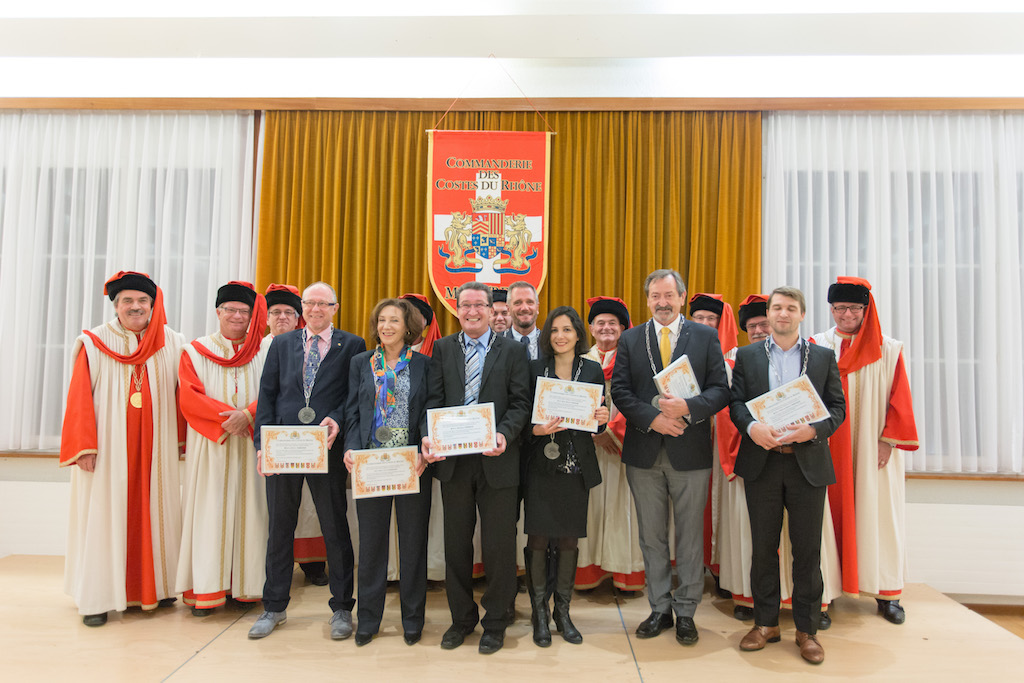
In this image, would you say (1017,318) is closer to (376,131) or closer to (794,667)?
(794,667)

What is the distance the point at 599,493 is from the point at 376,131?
11.1 feet

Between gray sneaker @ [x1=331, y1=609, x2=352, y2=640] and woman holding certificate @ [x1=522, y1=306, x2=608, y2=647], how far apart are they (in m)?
0.97

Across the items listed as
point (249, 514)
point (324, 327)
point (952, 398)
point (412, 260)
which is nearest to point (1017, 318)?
point (952, 398)

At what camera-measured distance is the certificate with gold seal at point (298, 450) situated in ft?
9.28

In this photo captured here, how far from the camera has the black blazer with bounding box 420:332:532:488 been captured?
2.74 meters

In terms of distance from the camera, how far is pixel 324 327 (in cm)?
312

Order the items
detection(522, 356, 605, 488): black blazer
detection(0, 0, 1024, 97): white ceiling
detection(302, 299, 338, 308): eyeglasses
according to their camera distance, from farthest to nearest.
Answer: detection(0, 0, 1024, 97): white ceiling
detection(302, 299, 338, 308): eyeglasses
detection(522, 356, 605, 488): black blazer

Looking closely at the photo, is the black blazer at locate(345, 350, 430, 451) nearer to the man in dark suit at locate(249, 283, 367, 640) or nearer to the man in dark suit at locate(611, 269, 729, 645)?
the man in dark suit at locate(249, 283, 367, 640)

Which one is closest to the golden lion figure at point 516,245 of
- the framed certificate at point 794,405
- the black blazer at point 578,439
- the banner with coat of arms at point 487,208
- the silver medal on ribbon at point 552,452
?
the banner with coat of arms at point 487,208

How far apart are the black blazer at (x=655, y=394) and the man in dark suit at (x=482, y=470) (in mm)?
542

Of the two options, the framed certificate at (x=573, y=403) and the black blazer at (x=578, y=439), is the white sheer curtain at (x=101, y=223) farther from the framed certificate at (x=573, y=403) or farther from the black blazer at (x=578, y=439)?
the framed certificate at (x=573, y=403)

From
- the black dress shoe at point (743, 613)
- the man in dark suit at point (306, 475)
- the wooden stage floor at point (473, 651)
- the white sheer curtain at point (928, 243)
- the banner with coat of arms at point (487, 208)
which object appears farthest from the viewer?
the banner with coat of arms at point (487, 208)

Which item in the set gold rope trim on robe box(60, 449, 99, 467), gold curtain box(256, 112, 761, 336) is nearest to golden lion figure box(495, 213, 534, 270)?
gold curtain box(256, 112, 761, 336)

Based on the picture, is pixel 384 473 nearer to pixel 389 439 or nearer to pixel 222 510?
pixel 389 439
